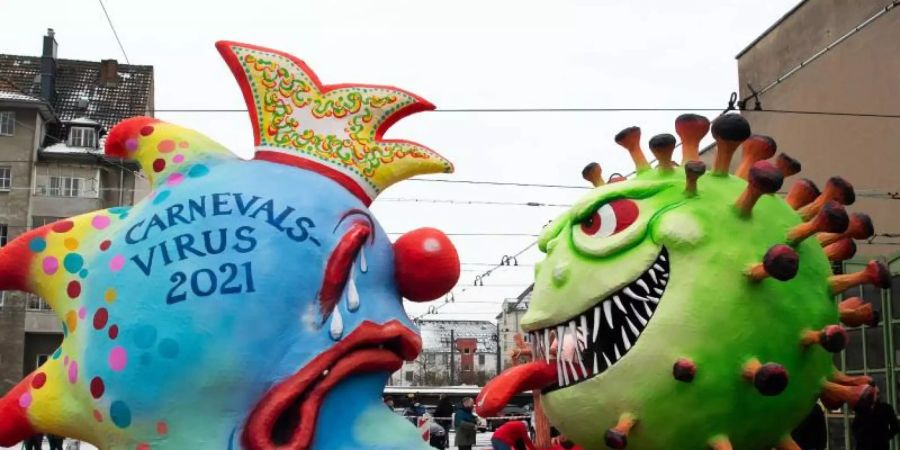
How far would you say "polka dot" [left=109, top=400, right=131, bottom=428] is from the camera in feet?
10.6

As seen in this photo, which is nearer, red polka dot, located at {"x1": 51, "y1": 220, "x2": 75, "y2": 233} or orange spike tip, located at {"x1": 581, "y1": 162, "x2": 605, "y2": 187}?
red polka dot, located at {"x1": 51, "y1": 220, "x2": 75, "y2": 233}

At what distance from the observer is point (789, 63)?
11688 millimetres

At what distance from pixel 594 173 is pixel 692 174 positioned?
0.72 meters

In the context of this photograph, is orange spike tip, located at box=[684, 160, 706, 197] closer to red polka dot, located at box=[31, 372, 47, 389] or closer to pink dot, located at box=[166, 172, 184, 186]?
pink dot, located at box=[166, 172, 184, 186]

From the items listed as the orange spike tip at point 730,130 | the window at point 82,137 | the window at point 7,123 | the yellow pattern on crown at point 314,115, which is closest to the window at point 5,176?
the window at point 7,123

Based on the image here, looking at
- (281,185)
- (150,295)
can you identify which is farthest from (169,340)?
(281,185)

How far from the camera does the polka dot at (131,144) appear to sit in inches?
145

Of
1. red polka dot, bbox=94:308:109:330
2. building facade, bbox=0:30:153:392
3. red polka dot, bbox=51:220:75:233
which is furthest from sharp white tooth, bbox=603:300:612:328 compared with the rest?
building facade, bbox=0:30:153:392

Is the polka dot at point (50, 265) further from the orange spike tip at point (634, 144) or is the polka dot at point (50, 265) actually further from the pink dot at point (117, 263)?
the orange spike tip at point (634, 144)

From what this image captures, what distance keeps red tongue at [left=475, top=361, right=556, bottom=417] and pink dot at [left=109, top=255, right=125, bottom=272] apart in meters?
1.35

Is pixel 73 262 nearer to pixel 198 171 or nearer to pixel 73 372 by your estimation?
pixel 73 372

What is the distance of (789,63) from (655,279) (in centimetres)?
910

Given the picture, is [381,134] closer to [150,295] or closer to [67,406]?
[150,295]

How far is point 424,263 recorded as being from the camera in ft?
11.5
